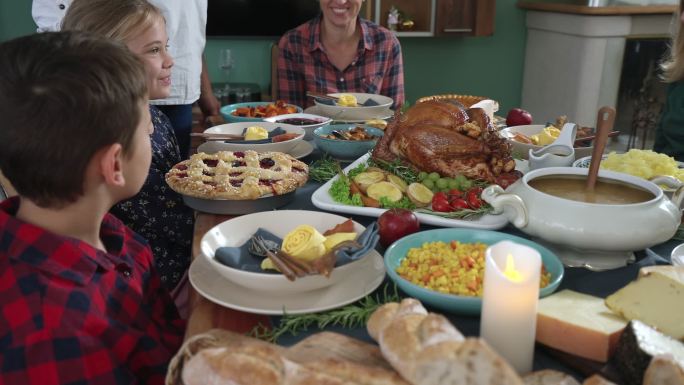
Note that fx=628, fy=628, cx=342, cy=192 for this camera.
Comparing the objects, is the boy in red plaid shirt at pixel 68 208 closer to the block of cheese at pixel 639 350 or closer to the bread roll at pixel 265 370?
the bread roll at pixel 265 370

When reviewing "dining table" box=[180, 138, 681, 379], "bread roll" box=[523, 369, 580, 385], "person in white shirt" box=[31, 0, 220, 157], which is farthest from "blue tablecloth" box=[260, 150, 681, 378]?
"person in white shirt" box=[31, 0, 220, 157]

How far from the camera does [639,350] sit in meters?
0.80

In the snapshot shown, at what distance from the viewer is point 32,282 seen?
1031mm

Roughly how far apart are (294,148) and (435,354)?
1.42m

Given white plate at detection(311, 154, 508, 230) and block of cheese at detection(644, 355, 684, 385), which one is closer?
block of cheese at detection(644, 355, 684, 385)

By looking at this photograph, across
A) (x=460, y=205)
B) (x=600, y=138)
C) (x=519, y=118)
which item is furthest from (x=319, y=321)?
(x=519, y=118)

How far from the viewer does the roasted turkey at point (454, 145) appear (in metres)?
1.67

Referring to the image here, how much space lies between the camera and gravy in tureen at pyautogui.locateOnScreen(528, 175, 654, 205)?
4.09 ft

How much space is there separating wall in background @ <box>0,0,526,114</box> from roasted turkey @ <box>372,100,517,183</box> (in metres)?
3.49

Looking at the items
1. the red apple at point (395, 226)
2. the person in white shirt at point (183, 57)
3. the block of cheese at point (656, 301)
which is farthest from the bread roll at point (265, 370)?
the person in white shirt at point (183, 57)

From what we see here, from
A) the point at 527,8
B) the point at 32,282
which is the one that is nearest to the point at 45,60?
the point at 32,282

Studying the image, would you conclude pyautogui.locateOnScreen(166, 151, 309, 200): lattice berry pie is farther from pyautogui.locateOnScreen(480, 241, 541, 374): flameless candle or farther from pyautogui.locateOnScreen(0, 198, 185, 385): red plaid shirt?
pyautogui.locateOnScreen(480, 241, 541, 374): flameless candle

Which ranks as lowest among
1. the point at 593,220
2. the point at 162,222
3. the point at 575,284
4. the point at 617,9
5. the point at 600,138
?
the point at 162,222

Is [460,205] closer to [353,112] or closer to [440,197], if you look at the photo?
[440,197]
